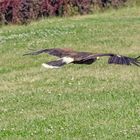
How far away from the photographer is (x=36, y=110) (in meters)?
7.37

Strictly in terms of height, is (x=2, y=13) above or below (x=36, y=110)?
below

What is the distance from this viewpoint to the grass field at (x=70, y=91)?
20.8 feet

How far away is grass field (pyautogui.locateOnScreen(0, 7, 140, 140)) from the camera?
250 inches

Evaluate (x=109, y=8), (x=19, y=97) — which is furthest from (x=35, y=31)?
(x=19, y=97)

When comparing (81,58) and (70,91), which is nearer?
(81,58)

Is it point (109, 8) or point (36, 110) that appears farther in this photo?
point (109, 8)

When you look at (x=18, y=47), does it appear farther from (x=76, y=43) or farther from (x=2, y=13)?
(x=2, y=13)

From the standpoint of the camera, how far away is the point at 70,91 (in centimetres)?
841

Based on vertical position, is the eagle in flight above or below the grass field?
above

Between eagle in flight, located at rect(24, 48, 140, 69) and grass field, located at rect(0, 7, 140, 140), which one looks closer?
eagle in flight, located at rect(24, 48, 140, 69)

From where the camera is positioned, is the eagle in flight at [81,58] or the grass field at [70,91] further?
the grass field at [70,91]

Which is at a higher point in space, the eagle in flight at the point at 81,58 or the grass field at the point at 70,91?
the eagle in flight at the point at 81,58

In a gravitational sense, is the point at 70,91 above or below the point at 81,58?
below

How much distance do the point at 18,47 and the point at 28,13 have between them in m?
3.72
